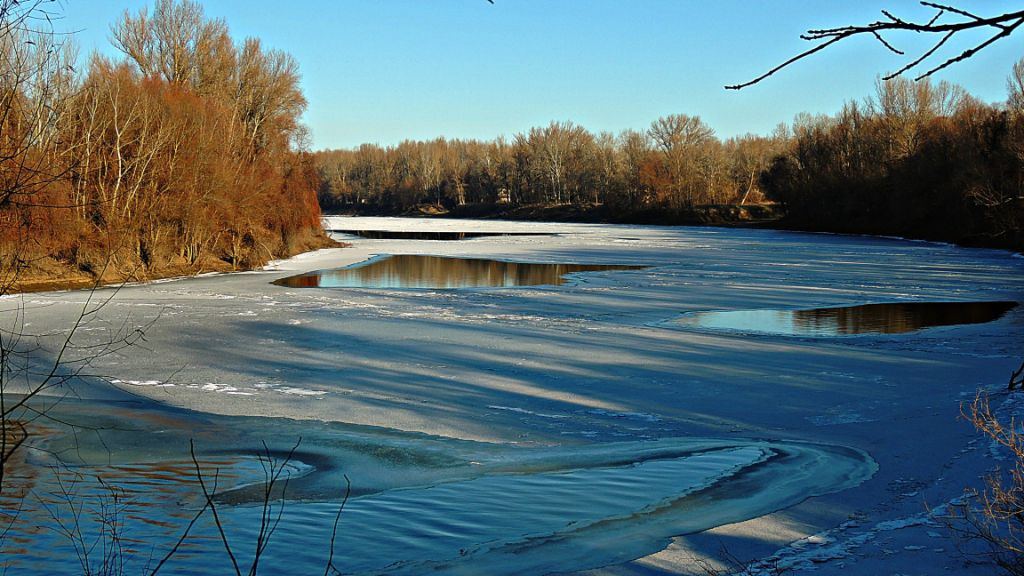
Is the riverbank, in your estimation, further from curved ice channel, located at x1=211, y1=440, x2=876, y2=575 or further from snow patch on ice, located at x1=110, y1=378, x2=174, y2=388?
curved ice channel, located at x1=211, y1=440, x2=876, y2=575

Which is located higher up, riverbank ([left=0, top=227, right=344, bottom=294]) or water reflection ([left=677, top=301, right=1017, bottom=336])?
riverbank ([left=0, top=227, right=344, bottom=294])

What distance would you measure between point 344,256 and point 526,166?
59.8m

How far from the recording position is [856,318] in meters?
16.3

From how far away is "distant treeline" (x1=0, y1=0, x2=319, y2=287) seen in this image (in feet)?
79.5

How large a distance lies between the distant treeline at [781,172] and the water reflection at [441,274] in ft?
47.6

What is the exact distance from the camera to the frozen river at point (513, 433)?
5.45 m

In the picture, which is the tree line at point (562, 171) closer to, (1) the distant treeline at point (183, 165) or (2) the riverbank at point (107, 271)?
(1) the distant treeline at point (183, 165)

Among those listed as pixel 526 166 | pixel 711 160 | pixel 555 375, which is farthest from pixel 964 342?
pixel 526 166

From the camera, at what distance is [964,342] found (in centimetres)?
1298

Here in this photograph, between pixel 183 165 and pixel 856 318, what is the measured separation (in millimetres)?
21088

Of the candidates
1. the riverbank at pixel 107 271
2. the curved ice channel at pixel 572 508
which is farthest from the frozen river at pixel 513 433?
the riverbank at pixel 107 271

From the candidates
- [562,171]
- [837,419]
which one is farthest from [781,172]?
[837,419]

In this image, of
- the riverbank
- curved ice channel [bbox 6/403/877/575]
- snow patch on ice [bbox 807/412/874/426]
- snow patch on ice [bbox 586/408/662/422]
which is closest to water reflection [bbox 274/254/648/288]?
the riverbank

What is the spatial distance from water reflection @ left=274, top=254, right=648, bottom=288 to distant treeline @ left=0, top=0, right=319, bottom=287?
14.1ft
